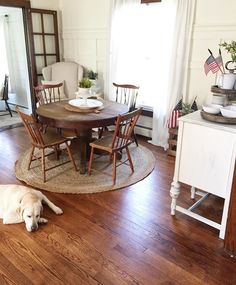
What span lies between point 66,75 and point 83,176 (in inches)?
98.2

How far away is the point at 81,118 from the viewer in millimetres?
2785

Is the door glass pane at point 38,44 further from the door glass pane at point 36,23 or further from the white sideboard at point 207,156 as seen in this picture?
the white sideboard at point 207,156

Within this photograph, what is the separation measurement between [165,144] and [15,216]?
2383 mm

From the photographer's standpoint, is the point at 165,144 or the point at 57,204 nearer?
the point at 57,204

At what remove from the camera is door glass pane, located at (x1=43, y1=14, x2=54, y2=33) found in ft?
16.3

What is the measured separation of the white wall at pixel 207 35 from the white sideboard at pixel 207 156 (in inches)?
57.7

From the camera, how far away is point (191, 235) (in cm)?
216

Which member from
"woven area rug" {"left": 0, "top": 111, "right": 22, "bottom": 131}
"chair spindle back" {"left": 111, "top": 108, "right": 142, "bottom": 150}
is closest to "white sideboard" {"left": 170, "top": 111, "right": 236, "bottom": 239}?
"chair spindle back" {"left": 111, "top": 108, "right": 142, "bottom": 150}

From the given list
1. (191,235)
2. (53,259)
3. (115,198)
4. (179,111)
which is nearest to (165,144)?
(179,111)

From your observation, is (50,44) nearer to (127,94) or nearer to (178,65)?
(127,94)

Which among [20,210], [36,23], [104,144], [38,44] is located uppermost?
[36,23]

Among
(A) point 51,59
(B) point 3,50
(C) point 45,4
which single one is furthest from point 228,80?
(B) point 3,50

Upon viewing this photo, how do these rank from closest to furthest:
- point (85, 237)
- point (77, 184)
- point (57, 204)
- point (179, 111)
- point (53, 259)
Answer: point (53, 259), point (85, 237), point (57, 204), point (77, 184), point (179, 111)

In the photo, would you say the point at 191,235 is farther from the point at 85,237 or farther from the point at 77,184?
the point at 77,184
